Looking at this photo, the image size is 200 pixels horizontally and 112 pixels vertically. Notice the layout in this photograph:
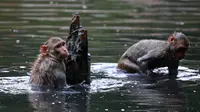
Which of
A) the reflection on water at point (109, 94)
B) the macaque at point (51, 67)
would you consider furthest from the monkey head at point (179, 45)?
the macaque at point (51, 67)

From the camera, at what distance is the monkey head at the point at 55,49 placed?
12625 mm

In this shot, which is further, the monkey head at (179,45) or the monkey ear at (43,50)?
the monkey head at (179,45)

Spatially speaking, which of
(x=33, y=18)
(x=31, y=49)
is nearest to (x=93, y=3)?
(x=33, y=18)

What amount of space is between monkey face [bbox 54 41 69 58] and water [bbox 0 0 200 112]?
68 cm

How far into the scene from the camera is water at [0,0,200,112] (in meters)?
11.8

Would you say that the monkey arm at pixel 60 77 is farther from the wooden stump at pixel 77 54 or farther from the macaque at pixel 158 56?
the macaque at pixel 158 56

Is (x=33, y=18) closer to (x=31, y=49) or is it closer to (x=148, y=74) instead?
(x=31, y=49)

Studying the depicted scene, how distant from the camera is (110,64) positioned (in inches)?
630

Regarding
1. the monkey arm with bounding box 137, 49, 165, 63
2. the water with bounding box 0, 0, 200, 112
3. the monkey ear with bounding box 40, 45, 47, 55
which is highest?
the monkey ear with bounding box 40, 45, 47, 55

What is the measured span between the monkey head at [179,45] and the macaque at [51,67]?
3024 millimetres

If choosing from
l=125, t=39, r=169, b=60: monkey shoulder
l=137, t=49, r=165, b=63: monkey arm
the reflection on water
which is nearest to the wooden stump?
the reflection on water

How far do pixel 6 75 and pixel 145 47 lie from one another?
323 centimetres

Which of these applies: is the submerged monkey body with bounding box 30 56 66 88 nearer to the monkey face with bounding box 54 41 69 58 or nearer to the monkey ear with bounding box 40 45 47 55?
the monkey ear with bounding box 40 45 47 55

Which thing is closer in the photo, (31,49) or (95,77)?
(95,77)
